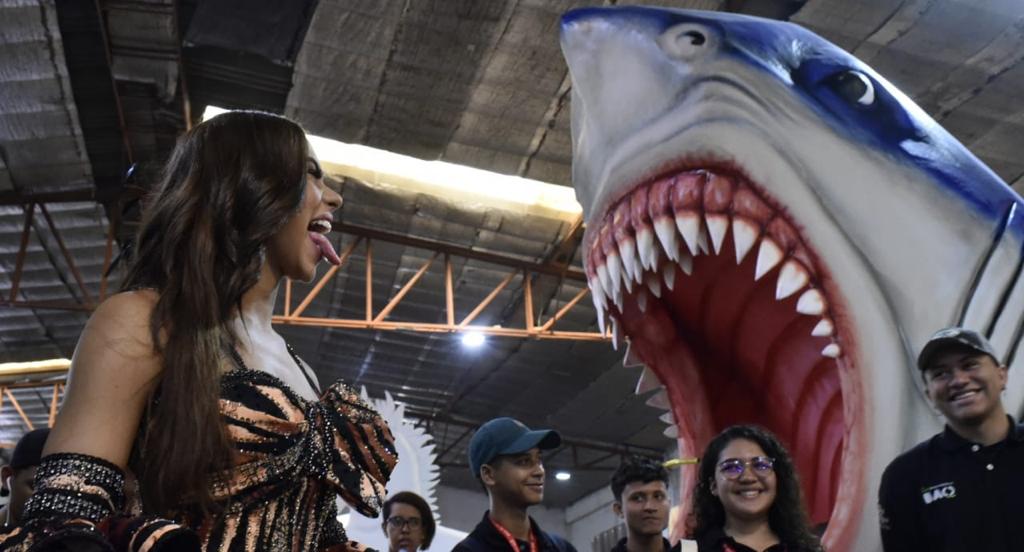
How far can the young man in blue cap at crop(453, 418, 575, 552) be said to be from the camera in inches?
104

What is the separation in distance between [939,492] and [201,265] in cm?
135

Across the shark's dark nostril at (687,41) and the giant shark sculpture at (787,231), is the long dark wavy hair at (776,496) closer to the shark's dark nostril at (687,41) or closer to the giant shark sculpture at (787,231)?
the giant shark sculpture at (787,231)

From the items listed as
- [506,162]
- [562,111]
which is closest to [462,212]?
[506,162]

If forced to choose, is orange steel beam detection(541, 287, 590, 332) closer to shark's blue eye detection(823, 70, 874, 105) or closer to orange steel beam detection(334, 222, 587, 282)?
orange steel beam detection(334, 222, 587, 282)

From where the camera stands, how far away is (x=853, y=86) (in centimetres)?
163

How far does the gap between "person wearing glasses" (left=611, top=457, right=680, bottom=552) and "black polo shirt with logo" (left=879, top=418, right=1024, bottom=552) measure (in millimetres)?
971

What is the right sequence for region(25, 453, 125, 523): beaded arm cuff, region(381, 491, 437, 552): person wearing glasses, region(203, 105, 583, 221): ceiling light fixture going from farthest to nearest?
1. region(203, 105, 583, 221): ceiling light fixture
2. region(381, 491, 437, 552): person wearing glasses
3. region(25, 453, 125, 523): beaded arm cuff

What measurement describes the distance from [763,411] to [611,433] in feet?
44.7

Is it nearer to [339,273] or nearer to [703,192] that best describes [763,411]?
[703,192]

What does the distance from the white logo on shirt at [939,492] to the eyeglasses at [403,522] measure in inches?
109

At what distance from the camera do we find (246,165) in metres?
0.97

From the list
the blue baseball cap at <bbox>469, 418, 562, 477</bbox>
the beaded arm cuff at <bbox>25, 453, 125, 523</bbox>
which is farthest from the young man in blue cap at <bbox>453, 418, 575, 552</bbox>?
the beaded arm cuff at <bbox>25, 453, 125, 523</bbox>

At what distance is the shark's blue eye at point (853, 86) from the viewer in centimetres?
162

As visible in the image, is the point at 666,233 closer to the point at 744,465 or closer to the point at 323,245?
the point at 744,465
